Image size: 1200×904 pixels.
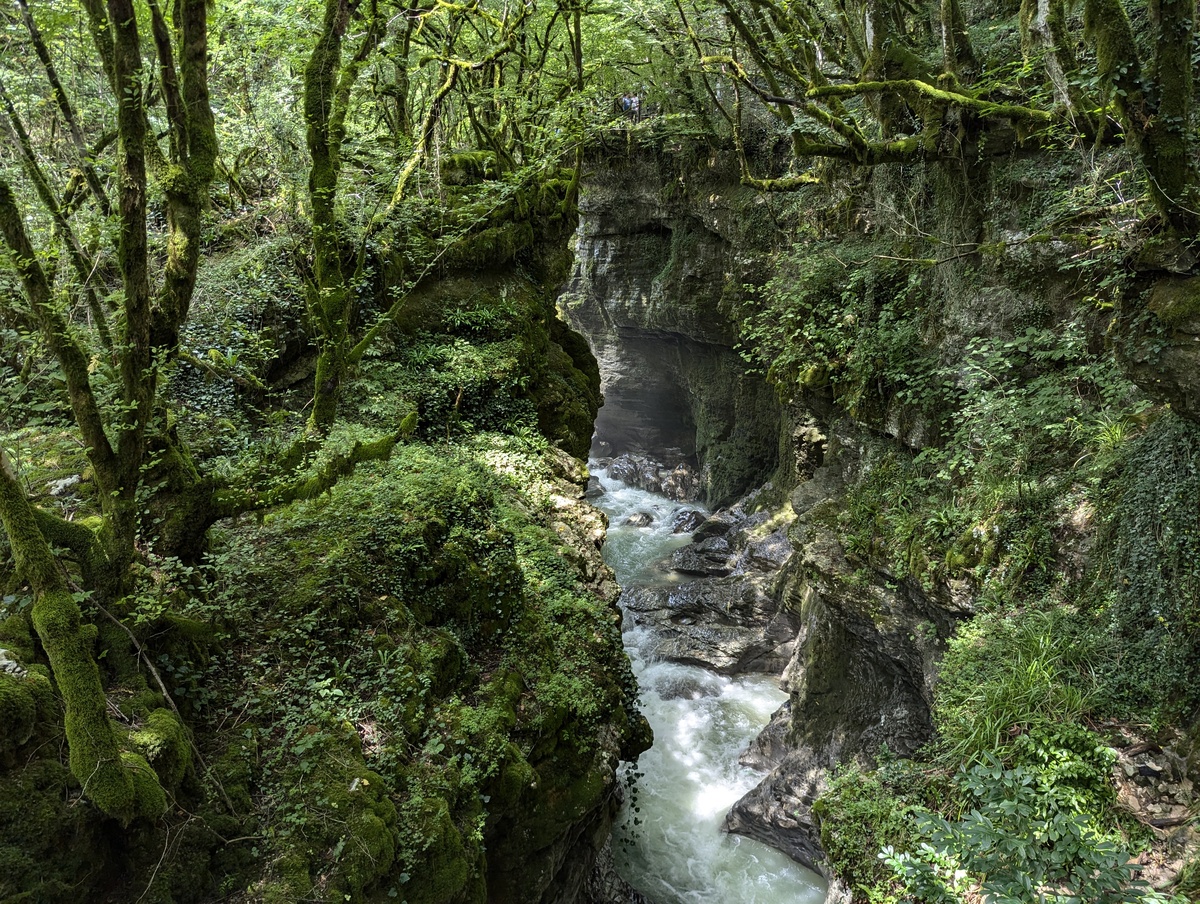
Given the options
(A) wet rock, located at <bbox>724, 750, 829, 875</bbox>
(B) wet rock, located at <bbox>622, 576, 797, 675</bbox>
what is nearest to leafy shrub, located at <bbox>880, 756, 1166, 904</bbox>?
(A) wet rock, located at <bbox>724, 750, 829, 875</bbox>

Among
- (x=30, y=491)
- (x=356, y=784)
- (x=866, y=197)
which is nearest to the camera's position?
(x=356, y=784)

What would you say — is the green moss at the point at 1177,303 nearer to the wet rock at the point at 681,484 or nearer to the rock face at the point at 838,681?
the rock face at the point at 838,681

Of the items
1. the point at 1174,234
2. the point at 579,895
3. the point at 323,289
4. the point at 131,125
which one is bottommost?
the point at 579,895

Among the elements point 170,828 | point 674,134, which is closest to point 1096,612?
point 170,828

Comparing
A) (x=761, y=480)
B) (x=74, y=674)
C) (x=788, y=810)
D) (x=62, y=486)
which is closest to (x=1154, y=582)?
(x=788, y=810)

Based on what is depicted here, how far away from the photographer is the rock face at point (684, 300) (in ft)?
62.4

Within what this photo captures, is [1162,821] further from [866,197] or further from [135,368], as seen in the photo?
[866,197]

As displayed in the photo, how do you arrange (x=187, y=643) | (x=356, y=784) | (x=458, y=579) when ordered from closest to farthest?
1. (x=356, y=784)
2. (x=187, y=643)
3. (x=458, y=579)

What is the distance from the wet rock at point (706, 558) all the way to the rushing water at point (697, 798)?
9.63 feet

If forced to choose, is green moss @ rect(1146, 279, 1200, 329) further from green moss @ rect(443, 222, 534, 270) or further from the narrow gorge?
green moss @ rect(443, 222, 534, 270)

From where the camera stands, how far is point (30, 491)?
5277 mm

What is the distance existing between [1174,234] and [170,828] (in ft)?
27.0

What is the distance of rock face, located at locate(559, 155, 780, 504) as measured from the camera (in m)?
19.0

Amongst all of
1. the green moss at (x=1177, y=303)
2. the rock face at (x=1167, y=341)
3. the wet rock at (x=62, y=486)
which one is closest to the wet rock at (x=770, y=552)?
the rock face at (x=1167, y=341)
